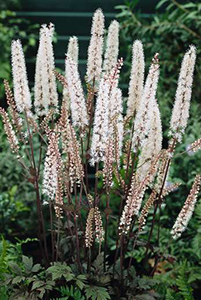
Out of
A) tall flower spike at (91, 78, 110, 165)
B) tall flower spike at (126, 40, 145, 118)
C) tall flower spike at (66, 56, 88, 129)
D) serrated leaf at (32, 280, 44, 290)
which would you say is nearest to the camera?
tall flower spike at (91, 78, 110, 165)

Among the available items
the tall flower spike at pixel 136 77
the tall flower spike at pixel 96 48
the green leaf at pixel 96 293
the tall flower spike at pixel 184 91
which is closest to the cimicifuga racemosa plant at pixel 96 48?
the tall flower spike at pixel 96 48

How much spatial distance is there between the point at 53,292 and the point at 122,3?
3.70 m

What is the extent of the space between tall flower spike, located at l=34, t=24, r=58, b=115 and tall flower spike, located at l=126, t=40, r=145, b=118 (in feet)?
1.35

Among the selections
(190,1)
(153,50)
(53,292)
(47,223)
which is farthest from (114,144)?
(190,1)

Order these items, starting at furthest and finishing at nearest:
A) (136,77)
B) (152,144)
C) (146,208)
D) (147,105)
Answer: (152,144) → (146,208) → (136,77) → (147,105)

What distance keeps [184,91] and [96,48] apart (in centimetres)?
51

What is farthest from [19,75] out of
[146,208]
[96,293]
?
[96,293]

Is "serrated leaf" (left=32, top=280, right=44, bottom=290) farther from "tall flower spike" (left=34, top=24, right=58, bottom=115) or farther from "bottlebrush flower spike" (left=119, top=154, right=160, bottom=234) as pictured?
"tall flower spike" (left=34, top=24, right=58, bottom=115)

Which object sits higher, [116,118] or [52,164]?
[116,118]

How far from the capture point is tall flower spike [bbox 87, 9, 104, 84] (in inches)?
95.3

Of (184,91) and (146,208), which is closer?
(184,91)

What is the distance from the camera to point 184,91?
7.67 feet

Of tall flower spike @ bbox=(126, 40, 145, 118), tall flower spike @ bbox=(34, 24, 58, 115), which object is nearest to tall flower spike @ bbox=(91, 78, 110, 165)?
tall flower spike @ bbox=(126, 40, 145, 118)

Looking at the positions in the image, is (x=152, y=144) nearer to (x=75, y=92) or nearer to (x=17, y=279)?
(x=75, y=92)
